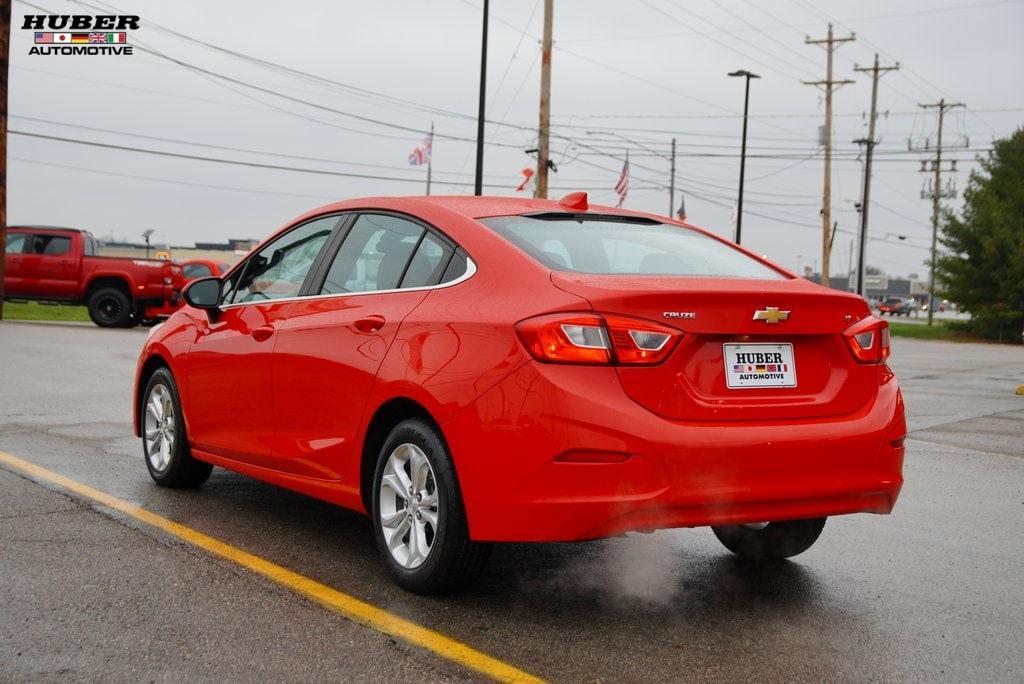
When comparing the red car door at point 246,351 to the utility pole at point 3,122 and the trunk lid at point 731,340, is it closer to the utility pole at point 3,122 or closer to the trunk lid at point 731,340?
the trunk lid at point 731,340

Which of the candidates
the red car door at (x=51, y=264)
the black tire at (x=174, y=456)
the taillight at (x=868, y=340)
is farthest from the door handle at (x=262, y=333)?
the red car door at (x=51, y=264)

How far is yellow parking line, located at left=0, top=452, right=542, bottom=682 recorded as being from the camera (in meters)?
3.78

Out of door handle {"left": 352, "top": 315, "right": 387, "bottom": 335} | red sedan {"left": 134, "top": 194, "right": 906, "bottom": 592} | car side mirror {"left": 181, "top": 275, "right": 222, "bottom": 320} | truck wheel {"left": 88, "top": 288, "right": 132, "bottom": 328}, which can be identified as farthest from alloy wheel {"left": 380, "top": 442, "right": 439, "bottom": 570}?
truck wheel {"left": 88, "top": 288, "right": 132, "bottom": 328}

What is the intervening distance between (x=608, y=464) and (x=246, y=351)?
8.34 feet

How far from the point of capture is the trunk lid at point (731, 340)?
13.2ft

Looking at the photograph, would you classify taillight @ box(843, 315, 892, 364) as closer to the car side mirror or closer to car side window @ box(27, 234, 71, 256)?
the car side mirror

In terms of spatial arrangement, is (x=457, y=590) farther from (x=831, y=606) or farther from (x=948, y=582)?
(x=948, y=582)

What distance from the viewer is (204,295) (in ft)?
20.4

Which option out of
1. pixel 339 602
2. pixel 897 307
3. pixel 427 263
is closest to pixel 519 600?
pixel 339 602

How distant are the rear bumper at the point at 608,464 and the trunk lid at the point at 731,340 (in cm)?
7

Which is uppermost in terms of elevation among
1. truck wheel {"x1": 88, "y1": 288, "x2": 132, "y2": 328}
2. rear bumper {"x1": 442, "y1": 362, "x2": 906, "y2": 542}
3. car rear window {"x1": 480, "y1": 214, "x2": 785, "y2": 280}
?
car rear window {"x1": 480, "y1": 214, "x2": 785, "y2": 280}

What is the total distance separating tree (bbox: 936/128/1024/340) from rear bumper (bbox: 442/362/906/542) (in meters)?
47.0

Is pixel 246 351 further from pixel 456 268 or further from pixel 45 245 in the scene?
pixel 45 245

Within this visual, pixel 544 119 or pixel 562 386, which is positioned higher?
pixel 544 119
